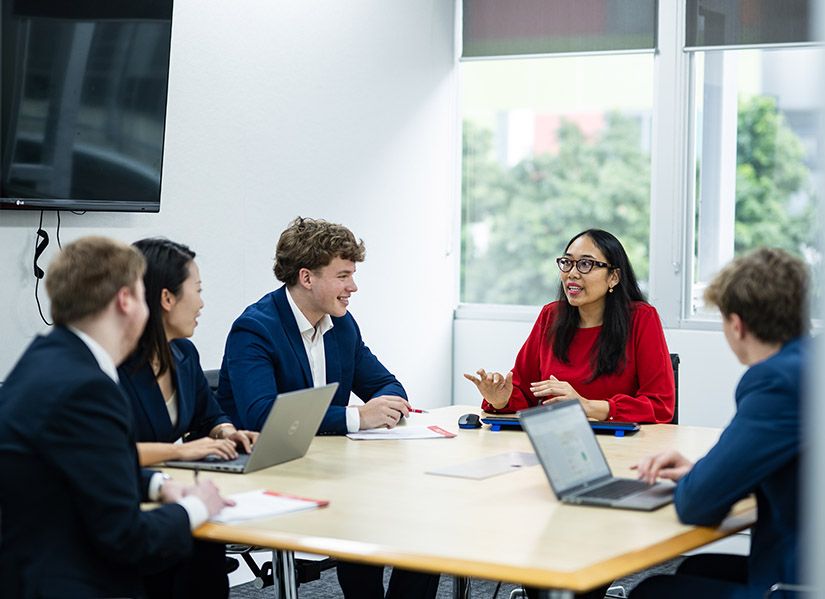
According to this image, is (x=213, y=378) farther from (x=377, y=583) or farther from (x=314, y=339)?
(x=377, y=583)

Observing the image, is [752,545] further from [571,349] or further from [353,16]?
[353,16]

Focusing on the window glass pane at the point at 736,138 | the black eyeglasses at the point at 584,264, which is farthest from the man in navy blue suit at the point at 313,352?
the window glass pane at the point at 736,138

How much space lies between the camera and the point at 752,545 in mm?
2316

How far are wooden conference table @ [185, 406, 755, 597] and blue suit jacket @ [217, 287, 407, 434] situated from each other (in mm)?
276

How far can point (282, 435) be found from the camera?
291cm

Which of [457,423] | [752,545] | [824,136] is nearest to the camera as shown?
[824,136]

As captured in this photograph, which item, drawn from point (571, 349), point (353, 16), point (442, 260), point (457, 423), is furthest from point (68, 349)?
point (442, 260)

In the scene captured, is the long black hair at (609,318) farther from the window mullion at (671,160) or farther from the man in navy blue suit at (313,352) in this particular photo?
the window mullion at (671,160)

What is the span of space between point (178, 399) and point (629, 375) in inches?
59.7

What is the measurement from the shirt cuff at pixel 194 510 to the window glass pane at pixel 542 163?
12.9ft

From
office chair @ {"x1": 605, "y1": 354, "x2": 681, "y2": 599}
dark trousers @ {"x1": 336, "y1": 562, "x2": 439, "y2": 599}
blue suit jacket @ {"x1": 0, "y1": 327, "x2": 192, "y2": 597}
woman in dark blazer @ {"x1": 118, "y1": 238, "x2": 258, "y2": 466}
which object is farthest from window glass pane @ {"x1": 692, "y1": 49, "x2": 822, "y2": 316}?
blue suit jacket @ {"x1": 0, "y1": 327, "x2": 192, "y2": 597}

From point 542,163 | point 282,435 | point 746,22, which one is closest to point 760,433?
point 282,435

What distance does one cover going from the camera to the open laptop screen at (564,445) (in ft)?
8.38

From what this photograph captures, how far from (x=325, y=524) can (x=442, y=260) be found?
394 centimetres
